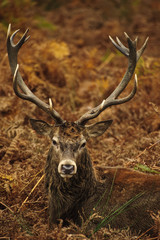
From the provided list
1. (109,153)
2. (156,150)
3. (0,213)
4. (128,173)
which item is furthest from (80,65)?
(0,213)

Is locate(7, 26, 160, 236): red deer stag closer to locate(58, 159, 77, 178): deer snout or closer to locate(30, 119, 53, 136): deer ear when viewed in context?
locate(30, 119, 53, 136): deer ear

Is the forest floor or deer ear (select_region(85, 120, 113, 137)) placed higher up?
deer ear (select_region(85, 120, 113, 137))

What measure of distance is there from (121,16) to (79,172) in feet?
41.1

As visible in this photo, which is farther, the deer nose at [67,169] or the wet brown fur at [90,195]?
the wet brown fur at [90,195]

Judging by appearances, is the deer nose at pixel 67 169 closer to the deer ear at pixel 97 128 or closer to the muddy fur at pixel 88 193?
the muddy fur at pixel 88 193

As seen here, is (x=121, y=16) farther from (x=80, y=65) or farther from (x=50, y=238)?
(x=50, y=238)

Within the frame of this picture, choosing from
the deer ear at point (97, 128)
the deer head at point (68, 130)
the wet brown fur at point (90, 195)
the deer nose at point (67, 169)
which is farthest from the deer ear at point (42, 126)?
the deer nose at point (67, 169)

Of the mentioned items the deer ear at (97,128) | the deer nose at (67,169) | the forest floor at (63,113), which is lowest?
the forest floor at (63,113)

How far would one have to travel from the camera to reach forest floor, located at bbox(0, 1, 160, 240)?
497cm

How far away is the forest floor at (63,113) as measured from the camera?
4.97m

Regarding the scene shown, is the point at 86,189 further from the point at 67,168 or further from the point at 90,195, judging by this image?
the point at 67,168

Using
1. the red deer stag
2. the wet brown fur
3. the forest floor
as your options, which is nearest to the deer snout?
the red deer stag

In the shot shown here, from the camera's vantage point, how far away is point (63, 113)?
7660 millimetres

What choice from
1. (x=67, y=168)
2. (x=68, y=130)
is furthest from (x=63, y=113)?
(x=67, y=168)
